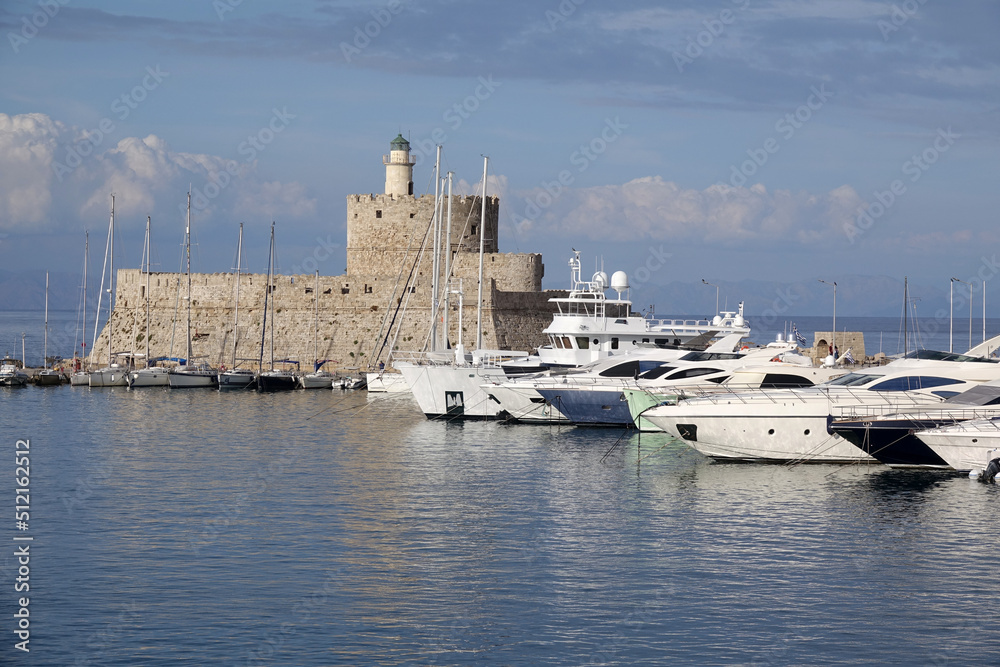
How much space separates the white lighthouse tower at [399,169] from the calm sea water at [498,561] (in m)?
35.3

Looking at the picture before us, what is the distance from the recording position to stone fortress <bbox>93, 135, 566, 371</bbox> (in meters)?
60.0

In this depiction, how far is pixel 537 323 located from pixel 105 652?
4717cm

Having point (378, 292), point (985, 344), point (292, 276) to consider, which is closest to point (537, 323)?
point (378, 292)

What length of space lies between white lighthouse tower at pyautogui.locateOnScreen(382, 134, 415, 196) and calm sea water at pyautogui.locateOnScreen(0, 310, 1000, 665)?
35294 mm

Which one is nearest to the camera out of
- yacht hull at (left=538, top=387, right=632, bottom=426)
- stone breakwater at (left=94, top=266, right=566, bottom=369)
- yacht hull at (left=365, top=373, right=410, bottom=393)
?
yacht hull at (left=538, top=387, right=632, bottom=426)

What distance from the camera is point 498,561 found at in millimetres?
18406

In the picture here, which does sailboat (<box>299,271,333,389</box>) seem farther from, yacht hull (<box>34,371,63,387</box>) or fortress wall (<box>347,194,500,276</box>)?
yacht hull (<box>34,371,63,387</box>)

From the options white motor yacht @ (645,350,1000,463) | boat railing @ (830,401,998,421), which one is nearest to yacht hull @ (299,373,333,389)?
white motor yacht @ (645,350,1000,463)

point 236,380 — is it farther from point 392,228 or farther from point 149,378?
point 392,228

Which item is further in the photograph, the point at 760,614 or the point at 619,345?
the point at 619,345

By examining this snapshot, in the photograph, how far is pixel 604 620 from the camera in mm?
15414

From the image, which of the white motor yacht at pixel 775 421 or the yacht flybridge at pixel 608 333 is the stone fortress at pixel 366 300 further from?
the white motor yacht at pixel 775 421

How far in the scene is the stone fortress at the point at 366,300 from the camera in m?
60.0

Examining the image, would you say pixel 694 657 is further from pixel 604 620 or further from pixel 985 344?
pixel 985 344
